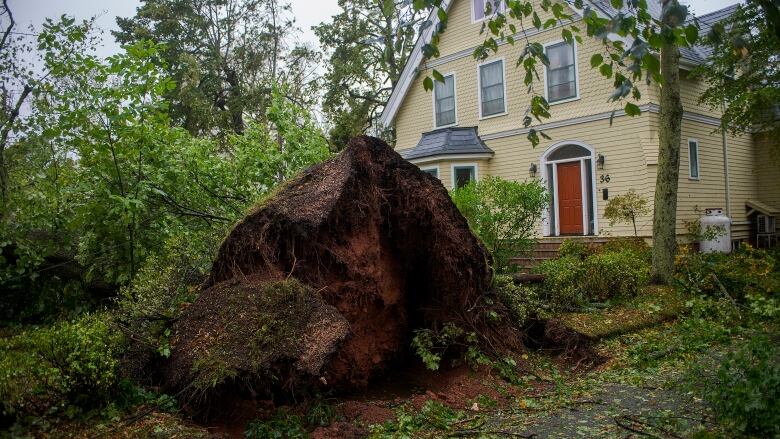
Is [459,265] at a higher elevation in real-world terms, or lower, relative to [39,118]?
lower

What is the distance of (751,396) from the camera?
12.3 feet

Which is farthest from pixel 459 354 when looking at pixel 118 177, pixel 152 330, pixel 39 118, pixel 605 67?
pixel 39 118

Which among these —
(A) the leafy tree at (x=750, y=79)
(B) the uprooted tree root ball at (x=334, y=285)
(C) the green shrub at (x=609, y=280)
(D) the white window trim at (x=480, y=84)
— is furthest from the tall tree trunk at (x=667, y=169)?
(D) the white window trim at (x=480, y=84)

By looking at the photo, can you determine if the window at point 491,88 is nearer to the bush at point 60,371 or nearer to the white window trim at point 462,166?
the white window trim at point 462,166

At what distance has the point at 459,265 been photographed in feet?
21.8

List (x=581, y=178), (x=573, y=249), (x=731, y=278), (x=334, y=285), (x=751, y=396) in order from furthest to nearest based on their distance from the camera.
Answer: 1. (x=581, y=178)
2. (x=573, y=249)
3. (x=731, y=278)
4. (x=334, y=285)
5. (x=751, y=396)

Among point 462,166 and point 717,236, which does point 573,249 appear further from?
point 462,166

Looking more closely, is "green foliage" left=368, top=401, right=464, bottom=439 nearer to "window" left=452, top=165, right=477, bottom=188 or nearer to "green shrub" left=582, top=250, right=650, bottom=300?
"green shrub" left=582, top=250, right=650, bottom=300

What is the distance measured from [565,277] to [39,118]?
7.92 metres

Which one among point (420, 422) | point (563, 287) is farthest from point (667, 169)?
point (420, 422)

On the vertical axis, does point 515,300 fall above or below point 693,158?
below

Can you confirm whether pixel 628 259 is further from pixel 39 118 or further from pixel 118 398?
pixel 39 118

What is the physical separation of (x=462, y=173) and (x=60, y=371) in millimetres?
14382

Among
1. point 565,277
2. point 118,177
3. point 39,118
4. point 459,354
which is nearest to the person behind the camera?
point 459,354
